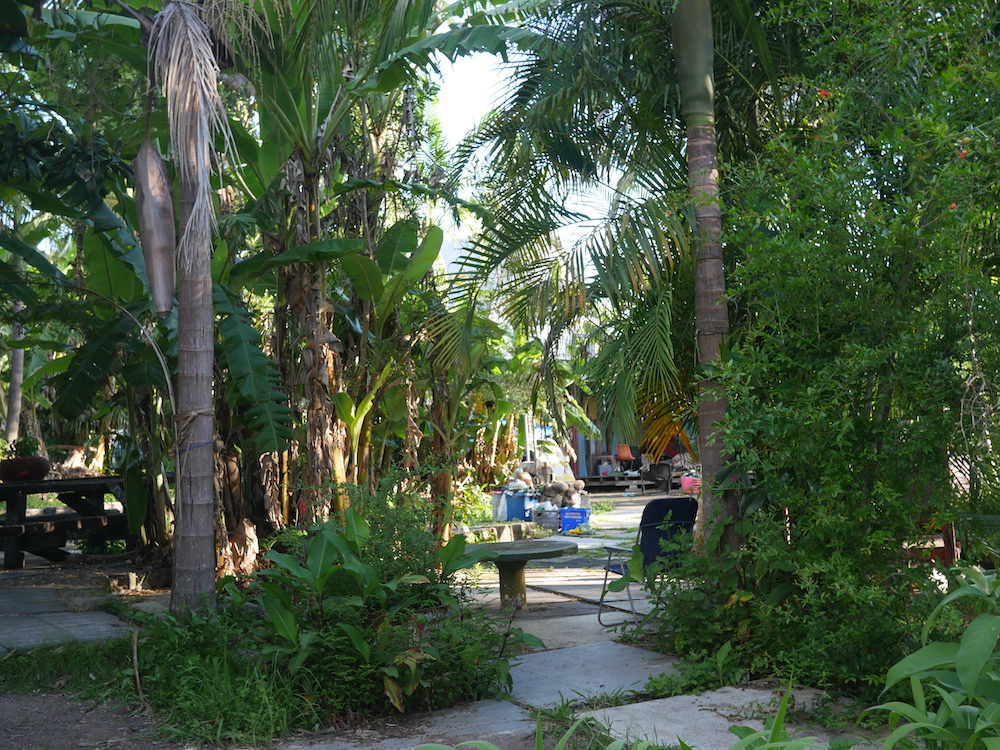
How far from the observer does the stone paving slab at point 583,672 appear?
15.3ft

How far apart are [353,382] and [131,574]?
9.03 feet

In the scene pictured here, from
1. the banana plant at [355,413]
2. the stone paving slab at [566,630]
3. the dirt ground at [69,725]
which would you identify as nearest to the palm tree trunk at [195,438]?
the dirt ground at [69,725]

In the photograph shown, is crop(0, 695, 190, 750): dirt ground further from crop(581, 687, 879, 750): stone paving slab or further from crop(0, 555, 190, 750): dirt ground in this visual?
crop(581, 687, 879, 750): stone paving slab

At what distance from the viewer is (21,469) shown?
10617 millimetres

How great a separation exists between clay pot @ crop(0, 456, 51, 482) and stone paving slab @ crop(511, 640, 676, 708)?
25.3 feet

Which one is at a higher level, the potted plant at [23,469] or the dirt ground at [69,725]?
the potted plant at [23,469]

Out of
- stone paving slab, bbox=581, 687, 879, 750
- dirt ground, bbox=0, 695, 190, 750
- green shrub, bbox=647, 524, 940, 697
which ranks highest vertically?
green shrub, bbox=647, 524, 940, 697

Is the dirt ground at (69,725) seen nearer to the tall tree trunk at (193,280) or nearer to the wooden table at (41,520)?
the tall tree trunk at (193,280)

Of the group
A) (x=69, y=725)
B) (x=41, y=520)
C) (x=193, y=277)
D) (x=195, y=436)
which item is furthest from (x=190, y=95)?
(x=41, y=520)

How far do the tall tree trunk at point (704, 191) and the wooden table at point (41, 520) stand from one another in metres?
7.43

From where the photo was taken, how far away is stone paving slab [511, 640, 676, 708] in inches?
184

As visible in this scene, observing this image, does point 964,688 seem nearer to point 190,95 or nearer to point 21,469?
point 190,95

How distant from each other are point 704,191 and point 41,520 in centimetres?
870

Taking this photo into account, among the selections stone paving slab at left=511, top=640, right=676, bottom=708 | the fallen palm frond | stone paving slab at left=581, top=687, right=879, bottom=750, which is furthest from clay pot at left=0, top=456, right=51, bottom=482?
stone paving slab at left=581, top=687, right=879, bottom=750
